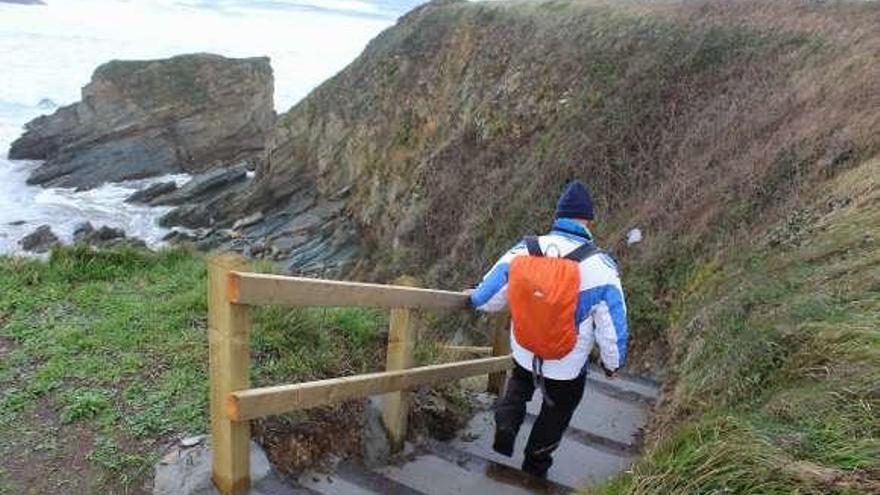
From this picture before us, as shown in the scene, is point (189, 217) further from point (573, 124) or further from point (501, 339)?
point (501, 339)

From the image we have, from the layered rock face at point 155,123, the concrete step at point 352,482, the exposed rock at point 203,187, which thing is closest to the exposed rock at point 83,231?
the exposed rock at point 203,187

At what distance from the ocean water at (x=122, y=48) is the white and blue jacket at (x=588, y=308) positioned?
24214 mm

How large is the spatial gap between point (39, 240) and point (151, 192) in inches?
295

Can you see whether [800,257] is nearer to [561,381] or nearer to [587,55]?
[561,381]

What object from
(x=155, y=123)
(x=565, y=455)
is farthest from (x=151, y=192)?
(x=565, y=455)

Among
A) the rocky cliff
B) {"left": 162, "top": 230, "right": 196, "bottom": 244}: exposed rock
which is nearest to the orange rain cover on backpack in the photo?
the rocky cliff

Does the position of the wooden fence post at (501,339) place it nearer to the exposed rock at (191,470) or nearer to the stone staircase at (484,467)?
the stone staircase at (484,467)

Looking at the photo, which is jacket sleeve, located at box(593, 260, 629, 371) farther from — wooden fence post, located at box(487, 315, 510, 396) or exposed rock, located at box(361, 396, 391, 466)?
wooden fence post, located at box(487, 315, 510, 396)

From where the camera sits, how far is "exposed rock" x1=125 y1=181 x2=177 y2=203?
107 ft

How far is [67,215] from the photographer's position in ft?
102

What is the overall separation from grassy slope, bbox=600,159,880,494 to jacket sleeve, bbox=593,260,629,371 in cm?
56

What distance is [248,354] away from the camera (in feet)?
13.1

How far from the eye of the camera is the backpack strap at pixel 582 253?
4.70 metres

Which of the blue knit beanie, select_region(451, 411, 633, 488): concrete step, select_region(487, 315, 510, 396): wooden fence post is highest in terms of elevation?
the blue knit beanie
